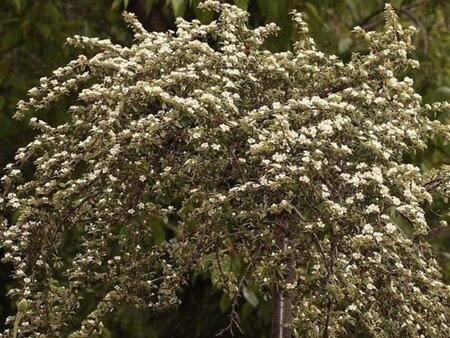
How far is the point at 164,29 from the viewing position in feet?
17.3

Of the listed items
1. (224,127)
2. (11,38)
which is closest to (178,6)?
(224,127)

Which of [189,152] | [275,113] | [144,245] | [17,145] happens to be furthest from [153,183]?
[17,145]

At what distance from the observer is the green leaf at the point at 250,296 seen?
16.7 ft

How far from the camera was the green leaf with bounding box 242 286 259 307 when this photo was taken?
5086 millimetres

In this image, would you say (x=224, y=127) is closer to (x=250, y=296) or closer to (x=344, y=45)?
(x=250, y=296)

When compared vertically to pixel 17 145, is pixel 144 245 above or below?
below

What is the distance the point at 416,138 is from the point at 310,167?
464mm

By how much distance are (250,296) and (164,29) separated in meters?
1.40

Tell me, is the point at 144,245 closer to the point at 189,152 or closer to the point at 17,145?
the point at 17,145

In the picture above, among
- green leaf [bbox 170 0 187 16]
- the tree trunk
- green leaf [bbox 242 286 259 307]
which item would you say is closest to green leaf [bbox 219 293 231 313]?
green leaf [bbox 242 286 259 307]

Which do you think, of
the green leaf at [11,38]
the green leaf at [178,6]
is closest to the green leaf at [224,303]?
the green leaf at [178,6]

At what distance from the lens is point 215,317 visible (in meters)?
6.10

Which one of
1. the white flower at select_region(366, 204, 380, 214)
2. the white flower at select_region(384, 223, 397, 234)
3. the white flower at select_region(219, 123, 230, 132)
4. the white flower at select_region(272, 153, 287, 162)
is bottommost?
the white flower at select_region(384, 223, 397, 234)

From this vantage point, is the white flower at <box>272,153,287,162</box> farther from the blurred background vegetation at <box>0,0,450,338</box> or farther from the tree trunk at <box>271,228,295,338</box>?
the blurred background vegetation at <box>0,0,450,338</box>
